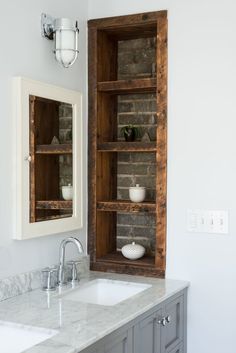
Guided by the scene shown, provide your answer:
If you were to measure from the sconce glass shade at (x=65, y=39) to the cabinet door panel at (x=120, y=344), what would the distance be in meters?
1.35

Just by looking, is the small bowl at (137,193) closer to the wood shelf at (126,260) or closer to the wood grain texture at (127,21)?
the wood shelf at (126,260)

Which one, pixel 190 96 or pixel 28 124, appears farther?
pixel 190 96

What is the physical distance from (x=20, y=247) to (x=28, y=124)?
22.8 inches

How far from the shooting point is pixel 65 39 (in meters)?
2.42

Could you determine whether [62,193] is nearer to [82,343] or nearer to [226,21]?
[82,343]

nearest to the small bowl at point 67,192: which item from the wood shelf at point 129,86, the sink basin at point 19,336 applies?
the wood shelf at point 129,86

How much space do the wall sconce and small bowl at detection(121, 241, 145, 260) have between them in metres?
1.09

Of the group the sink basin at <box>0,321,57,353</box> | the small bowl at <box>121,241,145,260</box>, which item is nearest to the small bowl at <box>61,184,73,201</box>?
the small bowl at <box>121,241,145,260</box>

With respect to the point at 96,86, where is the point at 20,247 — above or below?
below

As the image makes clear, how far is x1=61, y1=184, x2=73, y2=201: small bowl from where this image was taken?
261cm

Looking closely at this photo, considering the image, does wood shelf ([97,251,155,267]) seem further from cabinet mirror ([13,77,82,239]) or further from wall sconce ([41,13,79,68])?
wall sconce ([41,13,79,68])

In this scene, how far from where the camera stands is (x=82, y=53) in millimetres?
2855

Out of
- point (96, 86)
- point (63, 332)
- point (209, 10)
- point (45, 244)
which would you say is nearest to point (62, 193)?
point (45, 244)

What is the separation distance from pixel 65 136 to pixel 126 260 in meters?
0.81
